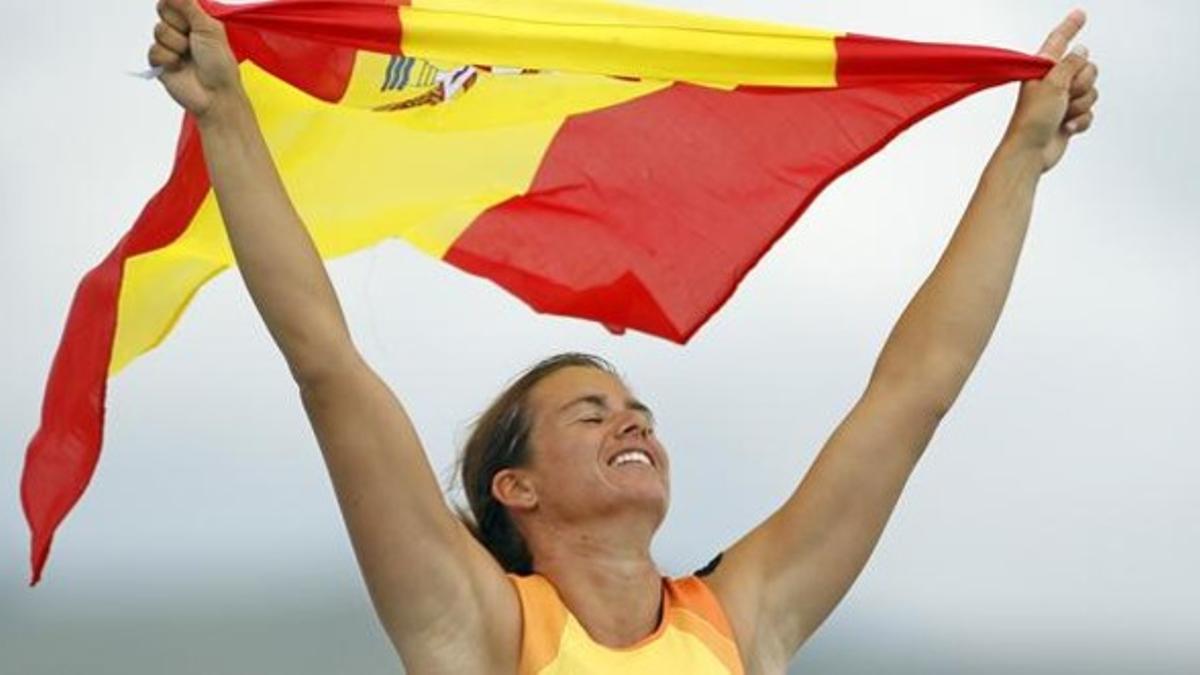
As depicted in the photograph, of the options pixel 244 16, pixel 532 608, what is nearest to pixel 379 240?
pixel 244 16

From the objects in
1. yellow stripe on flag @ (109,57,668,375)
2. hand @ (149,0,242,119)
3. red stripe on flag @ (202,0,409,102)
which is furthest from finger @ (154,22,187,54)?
yellow stripe on flag @ (109,57,668,375)

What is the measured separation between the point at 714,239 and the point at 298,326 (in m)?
1.34

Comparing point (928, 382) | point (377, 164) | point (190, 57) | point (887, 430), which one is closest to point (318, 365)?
point (190, 57)

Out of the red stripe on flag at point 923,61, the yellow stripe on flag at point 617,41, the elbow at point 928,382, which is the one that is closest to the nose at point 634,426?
the elbow at point 928,382

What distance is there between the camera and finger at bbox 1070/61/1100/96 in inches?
223

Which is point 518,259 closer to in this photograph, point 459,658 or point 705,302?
point 705,302

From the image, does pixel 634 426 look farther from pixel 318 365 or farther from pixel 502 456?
pixel 318 365

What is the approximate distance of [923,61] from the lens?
18.6ft

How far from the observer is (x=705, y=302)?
572 centimetres

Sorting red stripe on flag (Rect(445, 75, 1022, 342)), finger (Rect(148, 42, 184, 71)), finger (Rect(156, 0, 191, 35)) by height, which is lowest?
finger (Rect(148, 42, 184, 71))

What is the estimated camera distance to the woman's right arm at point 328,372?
4730mm

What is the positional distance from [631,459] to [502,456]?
1.12 ft

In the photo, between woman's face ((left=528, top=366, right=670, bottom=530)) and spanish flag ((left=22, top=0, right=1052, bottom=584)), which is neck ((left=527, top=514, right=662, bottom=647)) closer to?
woman's face ((left=528, top=366, right=670, bottom=530))

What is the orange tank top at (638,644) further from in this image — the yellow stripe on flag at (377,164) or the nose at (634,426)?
the yellow stripe on flag at (377,164)
